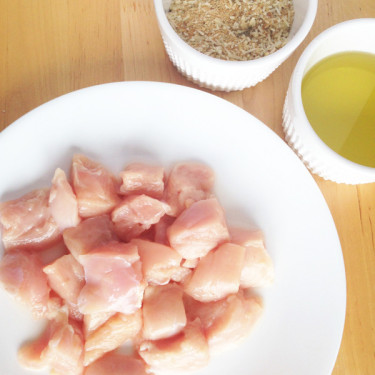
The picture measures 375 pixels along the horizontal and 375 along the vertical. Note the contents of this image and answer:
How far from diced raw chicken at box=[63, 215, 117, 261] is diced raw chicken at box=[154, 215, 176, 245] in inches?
3.6

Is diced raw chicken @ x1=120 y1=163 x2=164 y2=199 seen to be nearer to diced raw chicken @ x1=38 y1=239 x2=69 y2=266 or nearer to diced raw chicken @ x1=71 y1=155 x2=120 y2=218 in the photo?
diced raw chicken @ x1=71 y1=155 x2=120 y2=218

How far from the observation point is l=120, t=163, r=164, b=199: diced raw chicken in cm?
99

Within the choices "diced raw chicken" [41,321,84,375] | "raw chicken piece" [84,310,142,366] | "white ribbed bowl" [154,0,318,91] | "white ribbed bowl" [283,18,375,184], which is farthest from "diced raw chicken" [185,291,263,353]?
"white ribbed bowl" [154,0,318,91]

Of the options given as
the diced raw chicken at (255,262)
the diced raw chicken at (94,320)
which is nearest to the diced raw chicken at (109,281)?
the diced raw chicken at (94,320)

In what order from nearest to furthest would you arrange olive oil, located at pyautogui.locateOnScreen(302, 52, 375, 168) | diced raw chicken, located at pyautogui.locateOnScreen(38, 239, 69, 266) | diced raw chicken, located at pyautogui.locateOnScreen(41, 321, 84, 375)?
diced raw chicken, located at pyautogui.locateOnScreen(41, 321, 84, 375) < diced raw chicken, located at pyautogui.locateOnScreen(38, 239, 69, 266) < olive oil, located at pyautogui.locateOnScreen(302, 52, 375, 168)

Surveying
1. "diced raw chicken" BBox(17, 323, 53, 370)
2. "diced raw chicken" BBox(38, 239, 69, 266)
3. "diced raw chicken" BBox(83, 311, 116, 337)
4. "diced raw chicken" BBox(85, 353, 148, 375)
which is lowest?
"diced raw chicken" BBox(85, 353, 148, 375)

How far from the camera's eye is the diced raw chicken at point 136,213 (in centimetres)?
98

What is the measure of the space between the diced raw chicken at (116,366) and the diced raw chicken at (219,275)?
0.18m

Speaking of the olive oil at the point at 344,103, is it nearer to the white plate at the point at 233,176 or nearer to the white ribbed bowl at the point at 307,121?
the white ribbed bowl at the point at 307,121

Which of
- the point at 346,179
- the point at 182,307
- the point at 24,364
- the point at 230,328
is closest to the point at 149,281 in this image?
the point at 182,307

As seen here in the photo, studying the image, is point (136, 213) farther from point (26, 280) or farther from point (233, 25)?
point (233, 25)

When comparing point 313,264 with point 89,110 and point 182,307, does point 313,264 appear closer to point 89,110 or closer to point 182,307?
point 182,307

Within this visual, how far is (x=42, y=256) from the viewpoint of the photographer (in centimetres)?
100

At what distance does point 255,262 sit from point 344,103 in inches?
18.3
